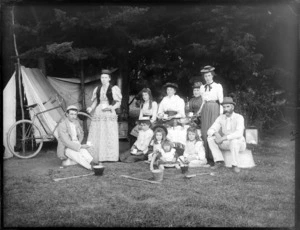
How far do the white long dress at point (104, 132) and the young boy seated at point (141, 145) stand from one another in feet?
0.76

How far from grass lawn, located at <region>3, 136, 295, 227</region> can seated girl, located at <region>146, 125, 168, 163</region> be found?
2.08ft

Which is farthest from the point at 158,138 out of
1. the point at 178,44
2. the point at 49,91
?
the point at 49,91

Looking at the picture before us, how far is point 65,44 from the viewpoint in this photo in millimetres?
6203

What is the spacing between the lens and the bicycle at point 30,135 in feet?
23.0

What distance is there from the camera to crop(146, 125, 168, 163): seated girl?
683cm

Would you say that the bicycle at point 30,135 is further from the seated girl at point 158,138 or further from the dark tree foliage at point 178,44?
the seated girl at point 158,138

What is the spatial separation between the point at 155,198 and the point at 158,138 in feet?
5.52

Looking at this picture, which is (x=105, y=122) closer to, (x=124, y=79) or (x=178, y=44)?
(x=124, y=79)

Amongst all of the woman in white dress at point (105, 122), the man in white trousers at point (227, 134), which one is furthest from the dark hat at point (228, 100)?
the woman in white dress at point (105, 122)

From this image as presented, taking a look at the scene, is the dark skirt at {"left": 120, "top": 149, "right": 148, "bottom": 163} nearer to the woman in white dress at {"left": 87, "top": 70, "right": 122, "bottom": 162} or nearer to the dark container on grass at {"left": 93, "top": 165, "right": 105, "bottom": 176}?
the woman in white dress at {"left": 87, "top": 70, "right": 122, "bottom": 162}

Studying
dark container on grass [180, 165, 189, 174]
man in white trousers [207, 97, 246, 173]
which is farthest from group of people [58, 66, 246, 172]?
dark container on grass [180, 165, 189, 174]

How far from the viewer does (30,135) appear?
24.0ft

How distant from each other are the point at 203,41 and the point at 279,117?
172 centimetres

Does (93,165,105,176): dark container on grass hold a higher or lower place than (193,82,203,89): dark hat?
lower
